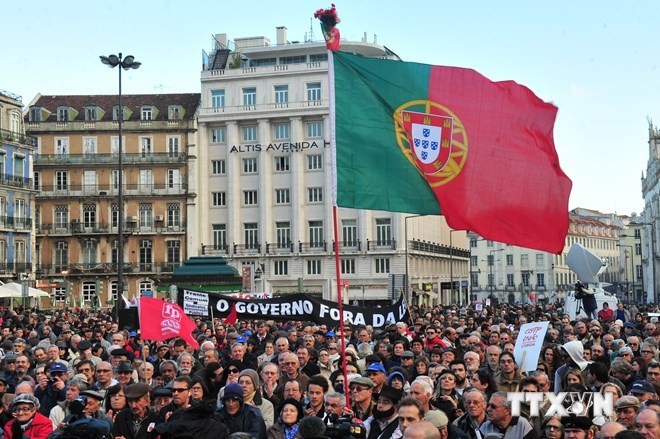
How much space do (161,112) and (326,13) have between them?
68.9 meters

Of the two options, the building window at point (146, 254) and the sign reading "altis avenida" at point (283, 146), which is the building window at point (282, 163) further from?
the building window at point (146, 254)

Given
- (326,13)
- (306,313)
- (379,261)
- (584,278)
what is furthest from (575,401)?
(379,261)

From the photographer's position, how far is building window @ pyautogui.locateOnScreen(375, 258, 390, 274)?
73.1m

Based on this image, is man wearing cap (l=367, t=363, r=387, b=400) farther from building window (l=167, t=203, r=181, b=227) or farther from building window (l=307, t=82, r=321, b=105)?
building window (l=167, t=203, r=181, b=227)

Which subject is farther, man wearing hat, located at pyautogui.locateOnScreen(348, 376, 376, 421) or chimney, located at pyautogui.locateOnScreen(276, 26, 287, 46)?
chimney, located at pyautogui.locateOnScreen(276, 26, 287, 46)

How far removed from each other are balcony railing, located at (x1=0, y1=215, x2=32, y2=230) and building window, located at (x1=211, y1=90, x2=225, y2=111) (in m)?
17.1

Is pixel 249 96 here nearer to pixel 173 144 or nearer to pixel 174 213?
pixel 173 144

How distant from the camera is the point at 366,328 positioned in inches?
758

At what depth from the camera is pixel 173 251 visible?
75562mm

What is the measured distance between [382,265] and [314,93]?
13563 mm

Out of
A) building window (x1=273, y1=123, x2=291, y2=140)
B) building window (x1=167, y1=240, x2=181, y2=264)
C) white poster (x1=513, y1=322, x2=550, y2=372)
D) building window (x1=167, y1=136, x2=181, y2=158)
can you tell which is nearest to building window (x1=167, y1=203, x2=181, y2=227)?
building window (x1=167, y1=240, x2=181, y2=264)

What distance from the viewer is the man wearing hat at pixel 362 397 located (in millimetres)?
9648

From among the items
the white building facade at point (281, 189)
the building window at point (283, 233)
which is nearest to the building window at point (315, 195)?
the white building facade at point (281, 189)

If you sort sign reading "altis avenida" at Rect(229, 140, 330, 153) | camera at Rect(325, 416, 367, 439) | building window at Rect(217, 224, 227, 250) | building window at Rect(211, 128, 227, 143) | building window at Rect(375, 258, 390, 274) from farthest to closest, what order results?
building window at Rect(211, 128, 227, 143) < building window at Rect(217, 224, 227, 250) < sign reading "altis avenida" at Rect(229, 140, 330, 153) < building window at Rect(375, 258, 390, 274) < camera at Rect(325, 416, 367, 439)
